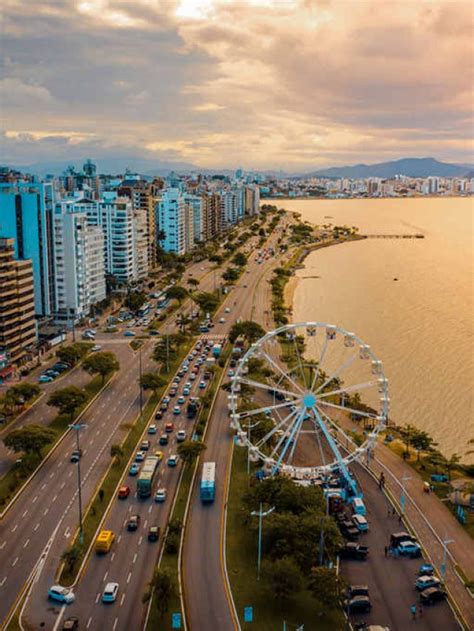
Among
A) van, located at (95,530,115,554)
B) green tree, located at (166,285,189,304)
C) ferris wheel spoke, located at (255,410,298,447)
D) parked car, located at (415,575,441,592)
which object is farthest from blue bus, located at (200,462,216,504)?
green tree, located at (166,285,189,304)

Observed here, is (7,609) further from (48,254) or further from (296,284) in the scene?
(296,284)

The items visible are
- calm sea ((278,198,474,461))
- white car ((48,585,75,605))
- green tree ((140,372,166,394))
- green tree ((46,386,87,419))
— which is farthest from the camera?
calm sea ((278,198,474,461))

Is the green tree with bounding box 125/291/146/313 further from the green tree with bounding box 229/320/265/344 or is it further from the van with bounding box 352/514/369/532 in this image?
the van with bounding box 352/514/369/532

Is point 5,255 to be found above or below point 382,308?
above

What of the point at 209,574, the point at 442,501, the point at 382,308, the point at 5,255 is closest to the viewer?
the point at 209,574

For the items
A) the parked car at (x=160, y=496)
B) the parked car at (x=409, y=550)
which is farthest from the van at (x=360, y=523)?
the parked car at (x=160, y=496)

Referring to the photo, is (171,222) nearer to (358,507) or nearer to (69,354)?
(69,354)

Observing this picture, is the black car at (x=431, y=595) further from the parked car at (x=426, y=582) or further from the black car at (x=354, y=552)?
the black car at (x=354, y=552)

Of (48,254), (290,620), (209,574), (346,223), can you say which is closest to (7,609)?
(209,574)
